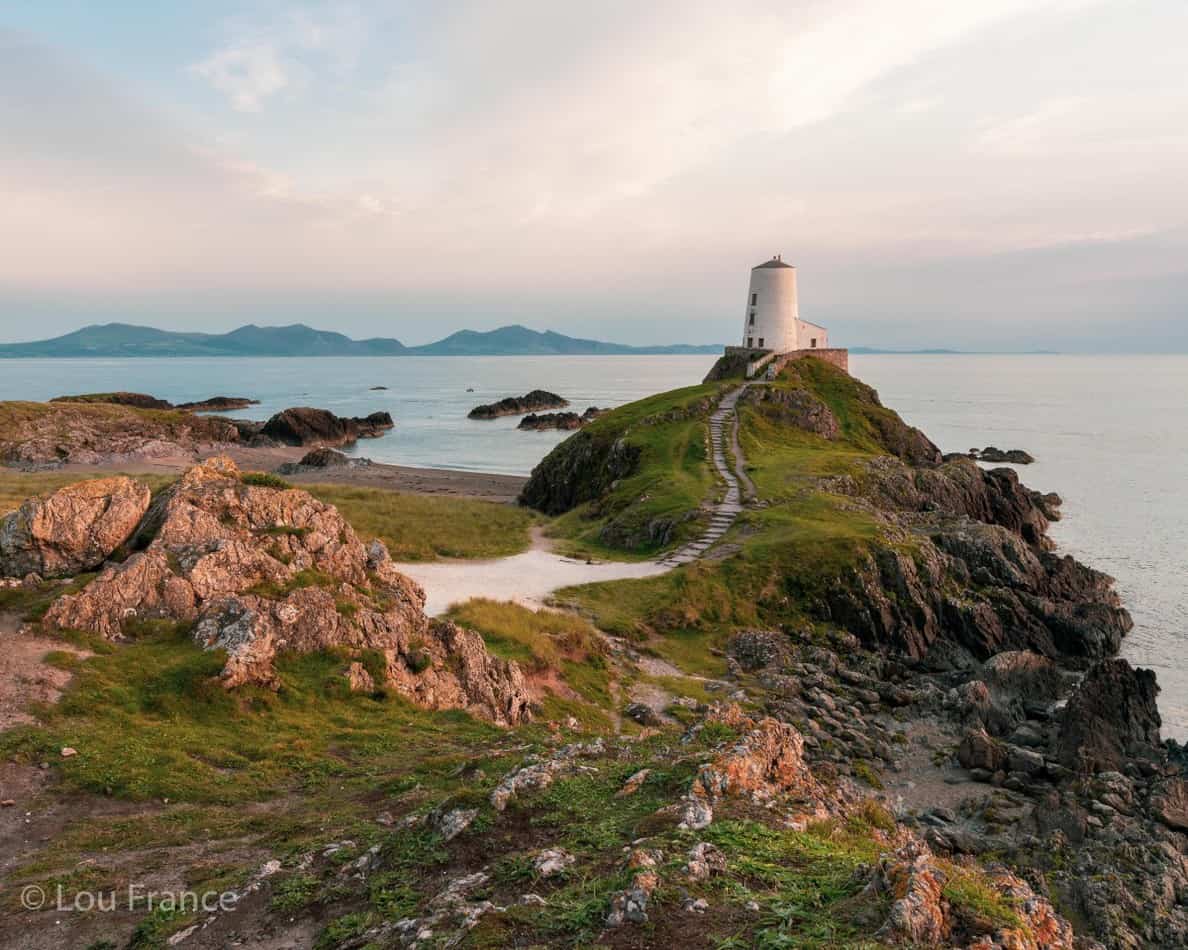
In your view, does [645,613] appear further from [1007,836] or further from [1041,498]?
[1041,498]

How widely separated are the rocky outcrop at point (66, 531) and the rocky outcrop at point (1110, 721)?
32761 millimetres

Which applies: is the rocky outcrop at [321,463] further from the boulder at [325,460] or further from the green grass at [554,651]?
the green grass at [554,651]

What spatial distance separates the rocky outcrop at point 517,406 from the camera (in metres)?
160

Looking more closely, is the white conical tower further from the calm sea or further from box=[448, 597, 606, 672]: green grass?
box=[448, 597, 606, 672]: green grass

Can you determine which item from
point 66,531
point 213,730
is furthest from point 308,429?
point 213,730

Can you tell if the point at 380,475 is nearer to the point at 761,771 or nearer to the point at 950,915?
the point at 761,771

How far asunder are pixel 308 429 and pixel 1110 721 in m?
118

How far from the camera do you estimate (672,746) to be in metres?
16.6

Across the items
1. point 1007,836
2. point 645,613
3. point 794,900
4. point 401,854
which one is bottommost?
point 1007,836

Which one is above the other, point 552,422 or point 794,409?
point 794,409

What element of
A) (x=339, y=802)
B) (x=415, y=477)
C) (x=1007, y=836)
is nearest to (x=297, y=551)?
(x=339, y=802)

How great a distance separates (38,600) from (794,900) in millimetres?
21750

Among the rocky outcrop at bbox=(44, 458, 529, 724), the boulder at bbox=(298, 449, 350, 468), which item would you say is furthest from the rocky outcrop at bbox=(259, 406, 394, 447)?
the rocky outcrop at bbox=(44, 458, 529, 724)

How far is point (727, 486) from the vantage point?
51438 mm
